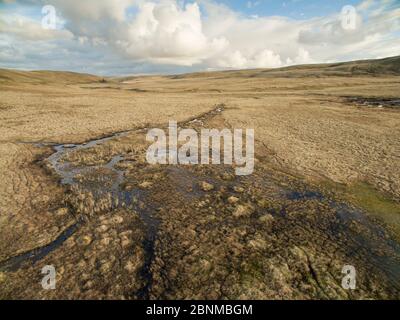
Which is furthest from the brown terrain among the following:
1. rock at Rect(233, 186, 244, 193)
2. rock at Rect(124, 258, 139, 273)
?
rock at Rect(233, 186, 244, 193)

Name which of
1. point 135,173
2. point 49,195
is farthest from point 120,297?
point 135,173

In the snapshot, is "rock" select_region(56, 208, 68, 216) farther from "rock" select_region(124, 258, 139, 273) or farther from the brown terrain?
"rock" select_region(124, 258, 139, 273)

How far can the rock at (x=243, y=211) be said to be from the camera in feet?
43.2

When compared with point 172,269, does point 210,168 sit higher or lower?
higher

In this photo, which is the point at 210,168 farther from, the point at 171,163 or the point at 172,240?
the point at 172,240

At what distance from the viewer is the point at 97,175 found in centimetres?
1811

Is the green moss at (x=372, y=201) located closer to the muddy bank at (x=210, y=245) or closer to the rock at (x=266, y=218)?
A: the muddy bank at (x=210, y=245)

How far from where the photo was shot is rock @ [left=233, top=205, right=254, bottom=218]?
13.2m

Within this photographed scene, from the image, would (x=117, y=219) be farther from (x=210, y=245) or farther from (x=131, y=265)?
(x=210, y=245)

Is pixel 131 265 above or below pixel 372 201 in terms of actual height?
below

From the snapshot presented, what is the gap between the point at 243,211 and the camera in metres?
13.4

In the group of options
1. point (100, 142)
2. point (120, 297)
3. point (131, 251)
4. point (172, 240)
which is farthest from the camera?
point (100, 142)

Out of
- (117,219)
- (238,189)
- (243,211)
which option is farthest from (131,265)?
(238,189)

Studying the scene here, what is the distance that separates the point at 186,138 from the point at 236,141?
532 centimetres
